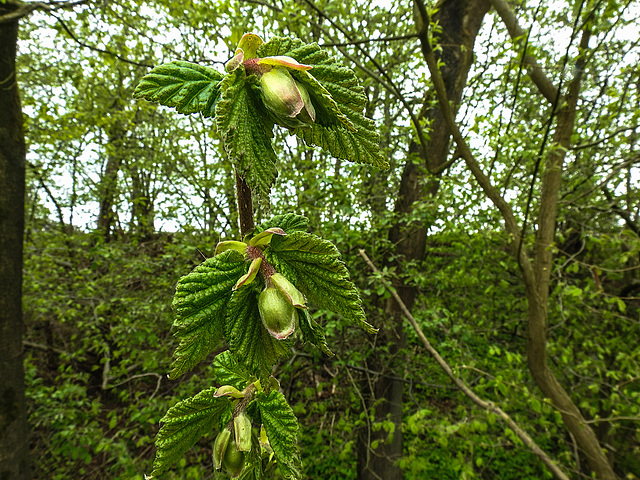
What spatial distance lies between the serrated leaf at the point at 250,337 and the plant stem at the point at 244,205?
Answer: 0.30 ft

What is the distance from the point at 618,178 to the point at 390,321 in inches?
115

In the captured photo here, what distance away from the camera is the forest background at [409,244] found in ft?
8.53

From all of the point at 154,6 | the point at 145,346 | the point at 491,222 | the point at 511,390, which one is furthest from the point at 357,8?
the point at 145,346

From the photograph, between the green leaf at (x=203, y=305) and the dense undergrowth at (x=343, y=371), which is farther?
the dense undergrowth at (x=343, y=371)

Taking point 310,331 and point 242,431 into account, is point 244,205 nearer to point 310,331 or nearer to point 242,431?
point 310,331

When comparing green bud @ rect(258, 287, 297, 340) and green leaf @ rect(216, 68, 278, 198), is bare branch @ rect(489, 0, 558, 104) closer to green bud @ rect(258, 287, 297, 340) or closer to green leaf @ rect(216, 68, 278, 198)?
green leaf @ rect(216, 68, 278, 198)

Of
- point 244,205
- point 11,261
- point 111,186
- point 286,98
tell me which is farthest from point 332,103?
point 111,186

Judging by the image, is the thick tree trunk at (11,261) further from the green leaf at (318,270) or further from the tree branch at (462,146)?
the green leaf at (318,270)

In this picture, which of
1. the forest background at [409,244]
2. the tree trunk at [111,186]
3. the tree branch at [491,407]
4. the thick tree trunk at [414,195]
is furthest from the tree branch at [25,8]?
the thick tree trunk at [414,195]

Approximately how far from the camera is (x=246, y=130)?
0.41 metres

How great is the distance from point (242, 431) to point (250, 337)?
132 mm

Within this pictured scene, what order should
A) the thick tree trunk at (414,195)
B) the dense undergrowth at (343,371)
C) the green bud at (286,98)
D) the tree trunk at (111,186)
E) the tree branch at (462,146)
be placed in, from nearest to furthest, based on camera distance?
the green bud at (286,98) < the tree branch at (462,146) < the dense undergrowth at (343,371) < the thick tree trunk at (414,195) < the tree trunk at (111,186)

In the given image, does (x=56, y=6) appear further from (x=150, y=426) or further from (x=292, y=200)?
(x=150, y=426)

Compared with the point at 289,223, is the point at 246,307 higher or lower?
lower
